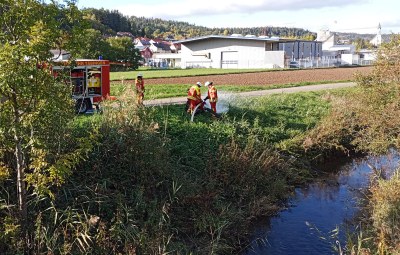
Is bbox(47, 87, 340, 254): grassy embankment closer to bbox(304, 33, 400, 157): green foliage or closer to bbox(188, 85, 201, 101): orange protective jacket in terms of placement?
bbox(188, 85, 201, 101): orange protective jacket

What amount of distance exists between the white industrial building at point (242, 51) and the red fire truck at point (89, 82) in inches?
1897

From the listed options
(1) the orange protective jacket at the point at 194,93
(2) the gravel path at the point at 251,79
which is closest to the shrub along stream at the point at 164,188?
(1) the orange protective jacket at the point at 194,93

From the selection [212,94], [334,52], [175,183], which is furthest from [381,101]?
[334,52]

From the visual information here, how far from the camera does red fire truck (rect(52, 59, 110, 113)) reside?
16750 millimetres

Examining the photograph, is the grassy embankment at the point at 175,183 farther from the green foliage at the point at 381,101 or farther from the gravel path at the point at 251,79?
the gravel path at the point at 251,79

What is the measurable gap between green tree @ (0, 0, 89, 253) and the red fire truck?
8.00 metres

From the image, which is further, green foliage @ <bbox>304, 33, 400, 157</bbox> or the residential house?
the residential house

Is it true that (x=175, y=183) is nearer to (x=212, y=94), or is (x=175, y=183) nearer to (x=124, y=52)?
(x=212, y=94)

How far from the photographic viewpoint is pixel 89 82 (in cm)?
1741

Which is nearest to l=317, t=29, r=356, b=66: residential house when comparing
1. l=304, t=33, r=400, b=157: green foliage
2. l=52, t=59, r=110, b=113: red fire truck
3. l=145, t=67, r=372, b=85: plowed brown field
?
l=145, t=67, r=372, b=85: plowed brown field

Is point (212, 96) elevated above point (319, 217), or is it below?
above

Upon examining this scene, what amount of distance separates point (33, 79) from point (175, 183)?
17.6 feet

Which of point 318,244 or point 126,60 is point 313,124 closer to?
point 318,244

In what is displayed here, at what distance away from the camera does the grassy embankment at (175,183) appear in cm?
991
